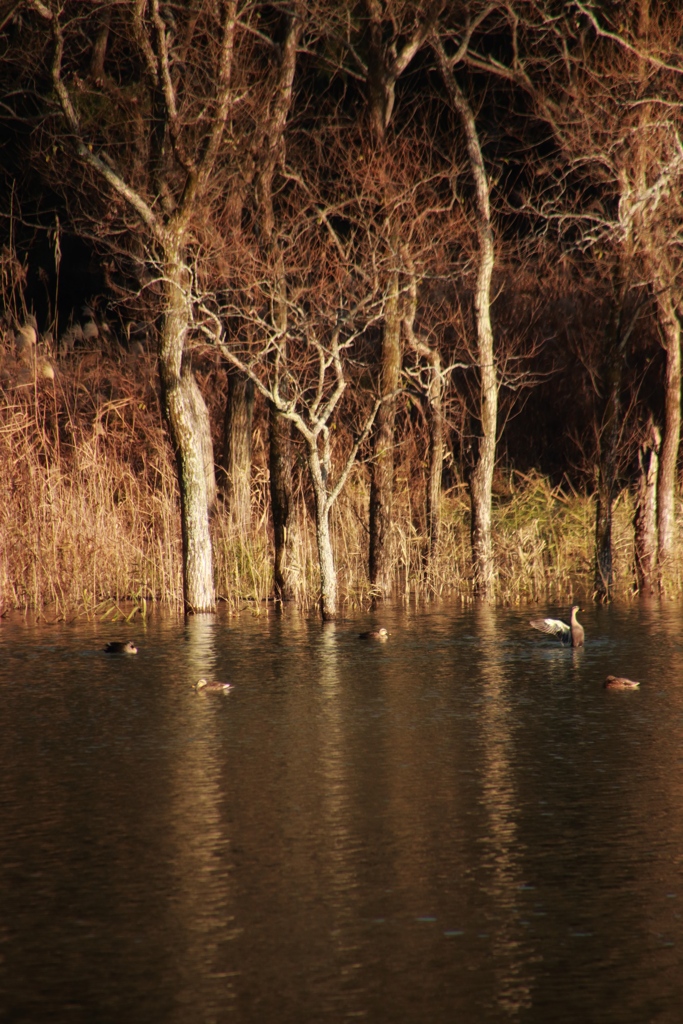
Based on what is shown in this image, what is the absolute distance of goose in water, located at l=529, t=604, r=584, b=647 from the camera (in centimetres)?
1598

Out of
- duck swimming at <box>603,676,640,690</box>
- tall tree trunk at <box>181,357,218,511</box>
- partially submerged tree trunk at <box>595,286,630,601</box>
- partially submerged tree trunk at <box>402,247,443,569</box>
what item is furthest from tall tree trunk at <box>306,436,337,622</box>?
duck swimming at <box>603,676,640,690</box>

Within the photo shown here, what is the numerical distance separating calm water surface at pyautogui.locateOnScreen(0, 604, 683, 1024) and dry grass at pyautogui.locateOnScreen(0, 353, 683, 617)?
17.1 feet

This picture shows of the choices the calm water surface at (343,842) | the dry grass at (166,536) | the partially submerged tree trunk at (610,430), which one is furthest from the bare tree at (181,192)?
the partially submerged tree trunk at (610,430)

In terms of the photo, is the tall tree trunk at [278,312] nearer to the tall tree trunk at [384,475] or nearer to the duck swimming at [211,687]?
the tall tree trunk at [384,475]

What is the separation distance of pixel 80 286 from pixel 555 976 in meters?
24.0

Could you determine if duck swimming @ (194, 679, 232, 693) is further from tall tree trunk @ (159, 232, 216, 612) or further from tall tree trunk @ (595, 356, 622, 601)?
tall tree trunk @ (595, 356, 622, 601)

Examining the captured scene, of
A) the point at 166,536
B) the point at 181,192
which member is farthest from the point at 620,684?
the point at 181,192

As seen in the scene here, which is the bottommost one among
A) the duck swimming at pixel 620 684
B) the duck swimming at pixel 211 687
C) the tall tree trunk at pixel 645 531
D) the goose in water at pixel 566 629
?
the duck swimming at pixel 620 684

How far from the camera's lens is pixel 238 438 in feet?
74.8

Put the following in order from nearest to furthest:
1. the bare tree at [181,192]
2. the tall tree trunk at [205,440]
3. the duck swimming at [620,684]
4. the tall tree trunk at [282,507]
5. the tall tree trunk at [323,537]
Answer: the duck swimming at [620,684] → the bare tree at [181,192] → the tall tree trunk at [323,537] → the tall tree trunk at [282,507] → the tall tree trunk at [205,440]

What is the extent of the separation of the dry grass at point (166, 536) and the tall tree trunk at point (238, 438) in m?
0.28

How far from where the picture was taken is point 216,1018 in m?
6.02

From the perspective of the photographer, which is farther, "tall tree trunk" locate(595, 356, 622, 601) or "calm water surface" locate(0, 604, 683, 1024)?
"tall tree trunk" locate(595, 356, 622, 601)

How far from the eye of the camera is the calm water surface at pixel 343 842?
6.34 metres
